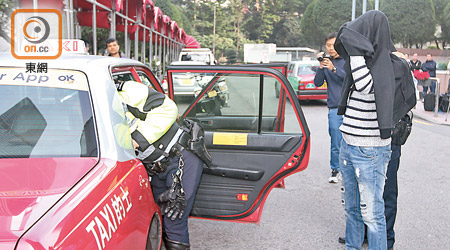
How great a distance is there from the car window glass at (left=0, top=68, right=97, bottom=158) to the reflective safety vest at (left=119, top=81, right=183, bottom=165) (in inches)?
17.9

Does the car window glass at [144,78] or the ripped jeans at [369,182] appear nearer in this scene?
the ripped jeans at [369,182]

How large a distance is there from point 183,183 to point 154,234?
0.53 m

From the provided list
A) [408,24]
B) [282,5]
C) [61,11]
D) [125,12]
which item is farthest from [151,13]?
[282,5]

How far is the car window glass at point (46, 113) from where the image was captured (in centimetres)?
236

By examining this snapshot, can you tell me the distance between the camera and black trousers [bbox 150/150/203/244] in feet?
10.2

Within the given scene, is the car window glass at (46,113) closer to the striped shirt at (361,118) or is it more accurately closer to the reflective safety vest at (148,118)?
the reflective safety vest at (148,118)

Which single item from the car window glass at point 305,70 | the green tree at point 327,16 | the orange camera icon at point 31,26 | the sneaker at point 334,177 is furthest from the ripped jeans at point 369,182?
the green tree at point 327,16

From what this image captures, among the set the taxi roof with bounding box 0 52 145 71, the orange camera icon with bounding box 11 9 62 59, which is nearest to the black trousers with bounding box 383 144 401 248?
the taxi roof with bounding box 0 52 145 71

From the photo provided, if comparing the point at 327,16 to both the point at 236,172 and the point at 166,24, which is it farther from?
the point at 236,172

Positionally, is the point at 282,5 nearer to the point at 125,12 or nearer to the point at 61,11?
the point at 125,12

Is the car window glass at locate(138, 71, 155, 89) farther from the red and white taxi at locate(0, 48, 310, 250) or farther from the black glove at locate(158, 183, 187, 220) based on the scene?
the black glove at locate(158, 183, 187, 220)

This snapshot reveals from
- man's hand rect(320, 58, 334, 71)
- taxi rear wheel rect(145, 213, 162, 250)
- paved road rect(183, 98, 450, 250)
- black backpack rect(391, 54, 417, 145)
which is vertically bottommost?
paved road rect(183, 98, 450, 250)

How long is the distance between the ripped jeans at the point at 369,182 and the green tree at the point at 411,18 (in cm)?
4271

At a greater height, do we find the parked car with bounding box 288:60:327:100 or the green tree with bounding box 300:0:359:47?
the green tree with bounding box 300:0:359:47
